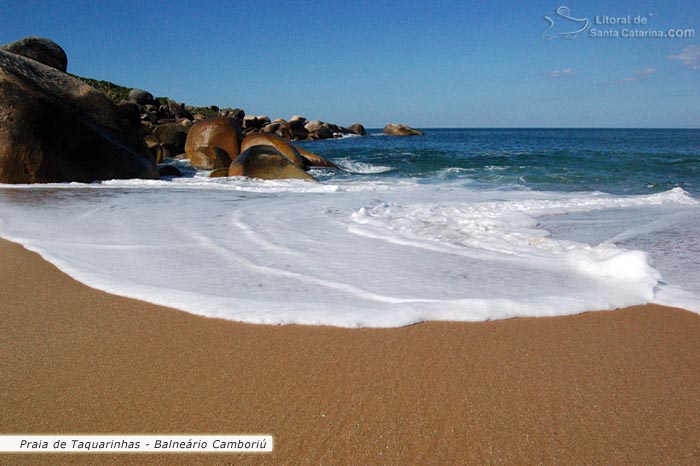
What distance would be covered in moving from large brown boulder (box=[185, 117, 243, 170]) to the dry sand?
37.2 feet

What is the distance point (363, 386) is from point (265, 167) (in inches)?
363

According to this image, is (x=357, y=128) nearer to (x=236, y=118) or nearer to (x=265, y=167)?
(x=236, y=118)

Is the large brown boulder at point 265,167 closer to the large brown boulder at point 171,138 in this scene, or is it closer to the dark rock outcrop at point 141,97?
the large brown boulder at point 171,138

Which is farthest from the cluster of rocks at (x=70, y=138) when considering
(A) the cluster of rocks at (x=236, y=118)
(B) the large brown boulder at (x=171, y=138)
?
Answer: (A) the cluster of rocks at (x=236, y=118)

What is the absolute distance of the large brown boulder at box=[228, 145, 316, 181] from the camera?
33.7 ft

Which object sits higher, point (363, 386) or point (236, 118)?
point (236, 118)

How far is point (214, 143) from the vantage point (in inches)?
545

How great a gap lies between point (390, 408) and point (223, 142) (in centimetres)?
1334

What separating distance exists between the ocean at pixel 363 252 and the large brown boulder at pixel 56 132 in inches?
42.3

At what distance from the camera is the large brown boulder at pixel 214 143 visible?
43.3 ft

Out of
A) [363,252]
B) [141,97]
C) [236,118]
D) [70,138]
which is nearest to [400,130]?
[236,118]

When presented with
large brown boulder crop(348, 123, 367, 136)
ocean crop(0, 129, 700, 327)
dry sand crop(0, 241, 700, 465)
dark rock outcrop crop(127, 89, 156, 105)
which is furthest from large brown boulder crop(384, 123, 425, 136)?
dry sand crop(0, 241, 700, 465)

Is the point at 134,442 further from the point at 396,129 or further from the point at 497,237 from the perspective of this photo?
the point at 396,129

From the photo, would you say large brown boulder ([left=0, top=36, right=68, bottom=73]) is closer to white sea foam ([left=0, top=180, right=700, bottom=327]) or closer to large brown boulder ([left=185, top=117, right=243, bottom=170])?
large brown boulder ([left=185, top=117, right=243, bottom=170])
